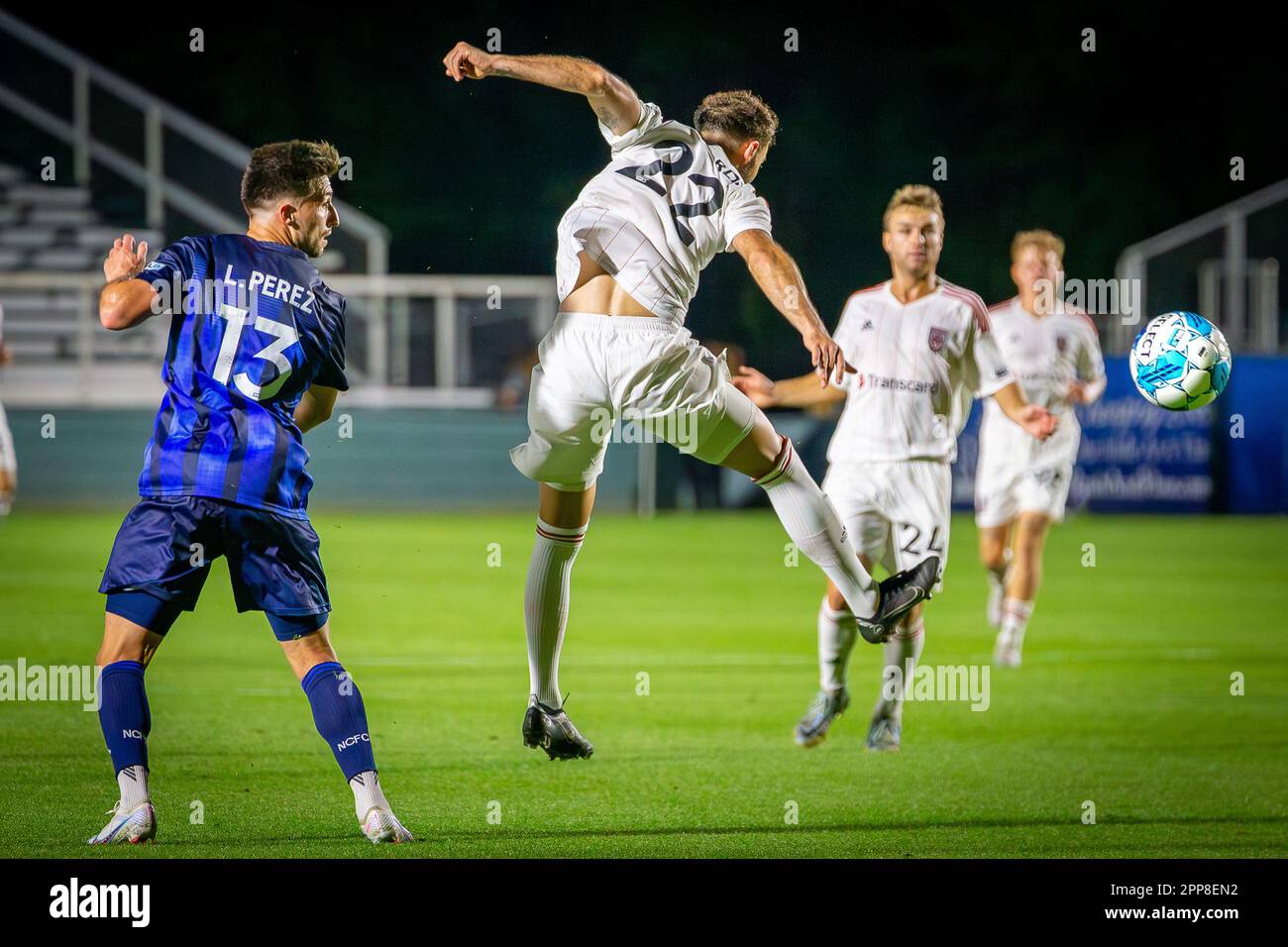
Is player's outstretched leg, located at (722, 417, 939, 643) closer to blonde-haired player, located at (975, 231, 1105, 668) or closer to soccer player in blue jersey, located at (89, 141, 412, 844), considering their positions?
soccer player in blue jersey, located at (89, 141, 412, 844)

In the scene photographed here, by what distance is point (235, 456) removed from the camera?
16.5ft

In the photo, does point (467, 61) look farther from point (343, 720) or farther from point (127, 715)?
point (127, 715)

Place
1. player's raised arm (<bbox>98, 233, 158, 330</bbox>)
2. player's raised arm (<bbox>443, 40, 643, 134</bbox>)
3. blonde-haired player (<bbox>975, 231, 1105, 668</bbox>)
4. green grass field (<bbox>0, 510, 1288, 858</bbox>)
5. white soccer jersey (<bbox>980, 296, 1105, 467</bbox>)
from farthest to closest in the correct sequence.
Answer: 1. white soccer jersey (<bbox>980, 296, 1105, 467</bbox>)
2. blonde-haired player (<bbox>975, 231, 1105, 668</bbox>)
3. green grass field (<bbox>0, 510, 1288, 858</bbox>)
4. player's raised arm (<bbox>443, 40, 643, 134</bbox>)
5. player's raised arm (<bbox>98, 233, 158, 330</bbox>)

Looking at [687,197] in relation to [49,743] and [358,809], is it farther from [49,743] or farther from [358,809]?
[49,743]

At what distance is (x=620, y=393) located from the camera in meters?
5.64

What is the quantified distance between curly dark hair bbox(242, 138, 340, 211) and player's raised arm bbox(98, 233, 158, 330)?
1.45 ft

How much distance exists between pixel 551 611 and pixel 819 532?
100 cm

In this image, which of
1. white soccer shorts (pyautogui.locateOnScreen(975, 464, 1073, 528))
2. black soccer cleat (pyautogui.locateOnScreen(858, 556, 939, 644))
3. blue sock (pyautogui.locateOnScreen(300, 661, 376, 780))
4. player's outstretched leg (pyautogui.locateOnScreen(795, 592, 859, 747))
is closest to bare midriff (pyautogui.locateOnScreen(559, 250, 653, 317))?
black soccer cleat (pyautogui.locateOnScreen(858, 556, 939, 644))

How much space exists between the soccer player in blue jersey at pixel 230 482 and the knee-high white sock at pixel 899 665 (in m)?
2.92

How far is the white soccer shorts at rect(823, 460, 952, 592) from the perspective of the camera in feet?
24.2

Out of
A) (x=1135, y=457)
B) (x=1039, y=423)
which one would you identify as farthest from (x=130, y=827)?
(x=1135, y=457)

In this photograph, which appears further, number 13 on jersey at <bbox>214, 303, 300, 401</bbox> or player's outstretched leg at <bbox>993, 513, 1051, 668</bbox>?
player's outstretched leg at <bbox>993, 513, 1051, 668</bbox>

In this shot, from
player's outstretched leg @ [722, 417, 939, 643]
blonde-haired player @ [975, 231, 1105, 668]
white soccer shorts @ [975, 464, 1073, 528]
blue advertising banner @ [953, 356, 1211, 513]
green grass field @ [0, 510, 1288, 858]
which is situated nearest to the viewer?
green grass field @ [0, 510, 1288, 858]

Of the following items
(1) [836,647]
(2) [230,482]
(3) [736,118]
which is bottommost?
(1) [836,647]
